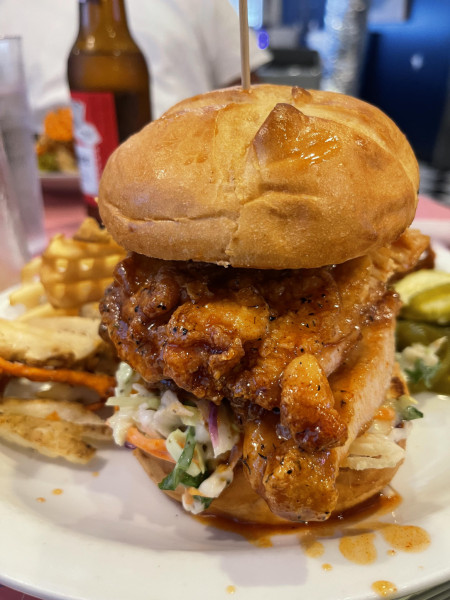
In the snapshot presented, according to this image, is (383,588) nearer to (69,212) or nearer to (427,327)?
(427,327)

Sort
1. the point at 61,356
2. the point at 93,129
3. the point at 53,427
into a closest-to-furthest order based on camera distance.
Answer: the point at 53,427 < the point at 61,356 < the point at 93,129

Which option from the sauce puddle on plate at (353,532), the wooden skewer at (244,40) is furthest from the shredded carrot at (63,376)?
the wooden skewer at (244,40)

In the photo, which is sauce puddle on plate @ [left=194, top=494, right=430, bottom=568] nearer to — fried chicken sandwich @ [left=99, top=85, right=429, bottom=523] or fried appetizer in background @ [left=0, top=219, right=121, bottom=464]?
fried chicken sandwich @ [left=99, top=85, right=429, bottom=523]

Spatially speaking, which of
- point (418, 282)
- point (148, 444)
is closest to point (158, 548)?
point (148, 444)

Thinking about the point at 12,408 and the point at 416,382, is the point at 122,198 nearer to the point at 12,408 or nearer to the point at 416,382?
the point at 12,408

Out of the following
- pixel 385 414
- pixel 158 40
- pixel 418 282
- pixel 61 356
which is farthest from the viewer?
pixel 158 40

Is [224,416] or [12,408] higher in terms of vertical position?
[224,416]

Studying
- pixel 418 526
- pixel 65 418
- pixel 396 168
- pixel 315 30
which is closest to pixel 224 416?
pixel 418 526
